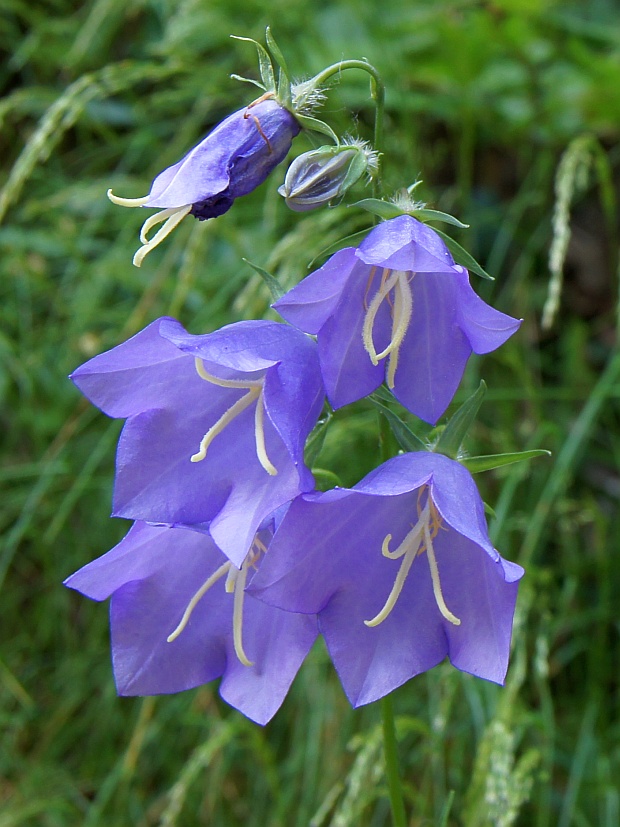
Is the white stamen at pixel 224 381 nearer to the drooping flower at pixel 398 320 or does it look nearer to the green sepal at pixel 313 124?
the drooping flower at pixel 398 320

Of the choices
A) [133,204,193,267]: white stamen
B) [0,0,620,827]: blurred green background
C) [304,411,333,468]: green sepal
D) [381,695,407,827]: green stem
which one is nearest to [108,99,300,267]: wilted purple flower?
[133,204,193,267]: white stamen

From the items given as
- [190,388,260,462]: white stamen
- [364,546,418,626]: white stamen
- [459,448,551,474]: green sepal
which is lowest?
[364,546,418,626]: white stamen

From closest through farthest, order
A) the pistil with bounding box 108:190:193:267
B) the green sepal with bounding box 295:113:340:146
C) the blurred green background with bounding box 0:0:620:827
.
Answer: the pistil with bounding box 108:190:193:267
the green sepal with bounding box 295:113:340:146
the blurred green background with bounding box 0:0:620:827

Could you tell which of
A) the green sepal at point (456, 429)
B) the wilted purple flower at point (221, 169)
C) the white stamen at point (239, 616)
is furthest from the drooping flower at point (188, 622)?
the wilted purple flower at point (221, 169)

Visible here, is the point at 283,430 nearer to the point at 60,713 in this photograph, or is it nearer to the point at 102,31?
the point at 60,713

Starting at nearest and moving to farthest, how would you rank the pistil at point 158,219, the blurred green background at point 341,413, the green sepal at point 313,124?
1. the pistil at point 158,219
2. the green sepal at point 313,124
3. the blurred green background at point 341,413

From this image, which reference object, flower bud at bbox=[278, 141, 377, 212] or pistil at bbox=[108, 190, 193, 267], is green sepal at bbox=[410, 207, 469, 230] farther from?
pistil at bbox=[108, 190, 193, 267]
